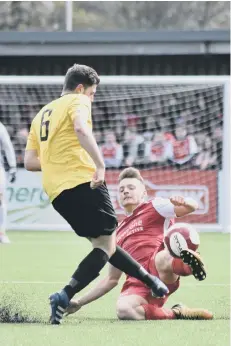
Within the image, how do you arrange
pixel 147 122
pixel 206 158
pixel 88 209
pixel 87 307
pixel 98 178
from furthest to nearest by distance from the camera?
pixel 147 122 → pixel 206 158 → pixel 87 307 → pixel 88 209 → pixel 98 178

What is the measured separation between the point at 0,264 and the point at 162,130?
7.15 metres

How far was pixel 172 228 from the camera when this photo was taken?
684 centimetres

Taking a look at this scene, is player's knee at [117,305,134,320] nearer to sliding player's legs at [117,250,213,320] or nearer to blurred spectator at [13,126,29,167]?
sliding player's legs at [117,250,213,320]

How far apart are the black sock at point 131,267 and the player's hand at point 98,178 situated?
591 millimetres

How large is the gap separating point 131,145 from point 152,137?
36 cm

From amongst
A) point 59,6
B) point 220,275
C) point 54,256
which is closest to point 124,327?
point 220,275

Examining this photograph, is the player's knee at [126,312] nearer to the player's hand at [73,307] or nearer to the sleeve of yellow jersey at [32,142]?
the player's hand at [73,307]

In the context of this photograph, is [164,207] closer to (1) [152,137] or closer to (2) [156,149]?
(2) [156,149]

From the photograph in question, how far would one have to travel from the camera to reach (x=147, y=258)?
718 centimetres

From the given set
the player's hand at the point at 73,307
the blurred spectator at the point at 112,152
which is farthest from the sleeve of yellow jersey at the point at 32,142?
the blurred spectator at the point at 112,152

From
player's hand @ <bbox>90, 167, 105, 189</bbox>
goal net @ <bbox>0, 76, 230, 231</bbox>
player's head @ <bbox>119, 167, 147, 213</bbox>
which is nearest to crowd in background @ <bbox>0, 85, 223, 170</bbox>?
goal net @ <bbox>0, 76, 230, 231</bbox>

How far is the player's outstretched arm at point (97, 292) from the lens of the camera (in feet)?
23.1

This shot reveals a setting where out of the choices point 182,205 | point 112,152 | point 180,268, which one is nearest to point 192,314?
point 180,268

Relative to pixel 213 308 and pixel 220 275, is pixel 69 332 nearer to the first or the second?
pixel 213 308
